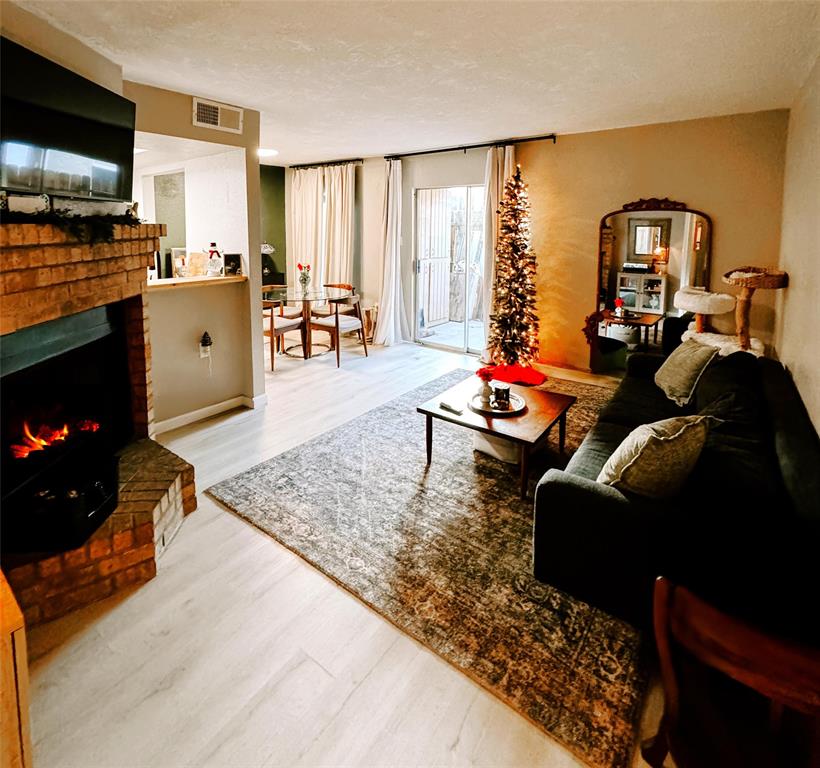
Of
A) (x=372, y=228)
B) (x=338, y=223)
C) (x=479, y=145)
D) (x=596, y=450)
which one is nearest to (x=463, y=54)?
(x=596, y=450)

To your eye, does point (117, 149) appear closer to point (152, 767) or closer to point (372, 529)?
point (372, 529)

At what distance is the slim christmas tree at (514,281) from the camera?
5141 mm

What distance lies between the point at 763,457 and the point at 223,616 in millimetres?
2419

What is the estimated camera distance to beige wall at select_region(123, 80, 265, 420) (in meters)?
3.52

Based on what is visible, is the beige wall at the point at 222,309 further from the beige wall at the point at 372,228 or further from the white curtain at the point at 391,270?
the beige wall at the point at 372,228

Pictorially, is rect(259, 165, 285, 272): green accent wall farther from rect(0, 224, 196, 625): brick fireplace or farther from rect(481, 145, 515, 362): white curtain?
rect(0, 224, 196, 625): brick fireplace

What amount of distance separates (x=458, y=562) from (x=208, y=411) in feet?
8.93

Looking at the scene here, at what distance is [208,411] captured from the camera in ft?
14.0

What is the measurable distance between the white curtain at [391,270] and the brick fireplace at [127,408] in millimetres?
4095

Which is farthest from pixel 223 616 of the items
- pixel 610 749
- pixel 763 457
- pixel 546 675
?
pixel 763 457

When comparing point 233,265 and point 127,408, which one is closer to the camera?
point 127,408

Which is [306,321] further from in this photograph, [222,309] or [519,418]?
[519,418]

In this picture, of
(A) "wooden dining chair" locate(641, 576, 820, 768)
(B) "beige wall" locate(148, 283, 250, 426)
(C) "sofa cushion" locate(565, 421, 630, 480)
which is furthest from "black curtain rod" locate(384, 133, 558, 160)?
(A) "wooden dining chair" locate(641, 576, 820, 768)

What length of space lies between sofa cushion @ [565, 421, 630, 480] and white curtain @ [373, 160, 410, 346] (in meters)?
4.27
